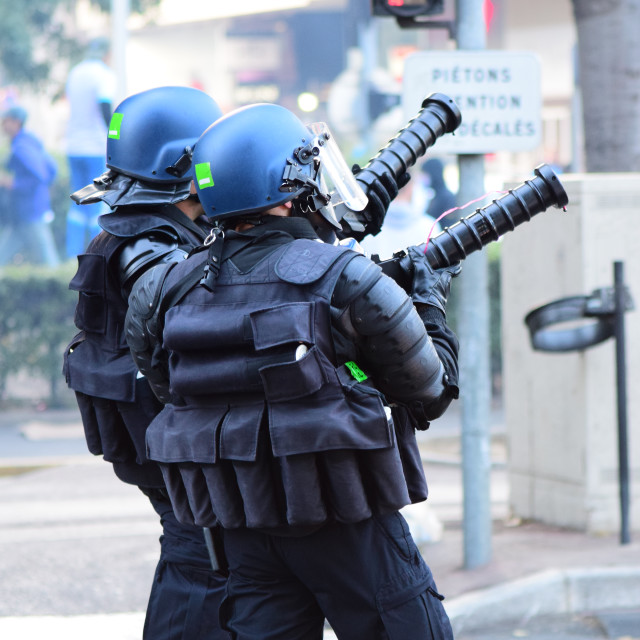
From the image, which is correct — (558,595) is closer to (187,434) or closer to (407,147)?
(407,147)

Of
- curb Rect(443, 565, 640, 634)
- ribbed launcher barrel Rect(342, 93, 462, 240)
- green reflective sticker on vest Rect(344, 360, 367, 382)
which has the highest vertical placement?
ribbed launcher barrel Rect(342, 93, 462, 240)

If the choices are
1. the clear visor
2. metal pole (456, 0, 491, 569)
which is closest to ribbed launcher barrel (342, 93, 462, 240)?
the clear visor

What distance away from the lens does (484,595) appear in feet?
15.1

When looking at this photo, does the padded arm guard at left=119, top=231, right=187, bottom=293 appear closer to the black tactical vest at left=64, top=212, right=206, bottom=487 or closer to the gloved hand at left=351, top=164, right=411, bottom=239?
the black tactical vest at left=64, top=212, right=206, bottom=487

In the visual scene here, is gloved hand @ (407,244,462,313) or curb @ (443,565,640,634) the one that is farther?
curb @ (443,565,640,634)

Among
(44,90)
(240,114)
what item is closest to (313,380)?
(240,114)

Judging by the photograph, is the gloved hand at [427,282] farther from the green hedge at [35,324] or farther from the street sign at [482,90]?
the green hedge at [35,324]

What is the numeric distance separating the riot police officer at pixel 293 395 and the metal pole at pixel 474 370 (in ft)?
7.41

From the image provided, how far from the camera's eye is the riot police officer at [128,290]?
3172mm

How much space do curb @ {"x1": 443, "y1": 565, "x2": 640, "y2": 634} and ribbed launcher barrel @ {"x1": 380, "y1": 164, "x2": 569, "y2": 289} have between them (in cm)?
207

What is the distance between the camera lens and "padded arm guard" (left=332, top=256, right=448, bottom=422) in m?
2.47

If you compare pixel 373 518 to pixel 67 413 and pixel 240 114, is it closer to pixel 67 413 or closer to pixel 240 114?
pixel 240 114

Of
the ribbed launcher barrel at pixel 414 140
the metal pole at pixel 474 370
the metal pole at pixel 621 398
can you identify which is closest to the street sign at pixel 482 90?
the metal pole at pixel 474 370

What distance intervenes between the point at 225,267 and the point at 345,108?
58.2 feet
